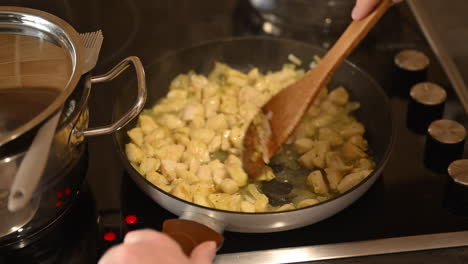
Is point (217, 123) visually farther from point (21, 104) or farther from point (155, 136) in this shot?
point (21, 104)

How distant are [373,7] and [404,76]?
25 centimetres

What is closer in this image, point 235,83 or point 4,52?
point 4,52

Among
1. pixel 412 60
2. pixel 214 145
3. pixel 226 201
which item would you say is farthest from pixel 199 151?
pixel 412 60

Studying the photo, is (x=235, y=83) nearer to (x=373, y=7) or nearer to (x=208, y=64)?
(x=208, y=64)

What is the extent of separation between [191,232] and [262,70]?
506 millimetres

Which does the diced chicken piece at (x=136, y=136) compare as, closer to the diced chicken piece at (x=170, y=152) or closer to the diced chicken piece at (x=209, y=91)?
the diced chicken piece at (x=170, y=152)

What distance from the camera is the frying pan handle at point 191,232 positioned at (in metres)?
0.77

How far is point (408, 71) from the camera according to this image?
1.16 m

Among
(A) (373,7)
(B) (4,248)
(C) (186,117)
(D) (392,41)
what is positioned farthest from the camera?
(D) (392,41)

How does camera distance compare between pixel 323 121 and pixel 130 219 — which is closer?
pixel 130 219

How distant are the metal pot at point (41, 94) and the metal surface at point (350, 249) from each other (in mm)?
253

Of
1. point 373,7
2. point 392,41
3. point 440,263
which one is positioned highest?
point 373,7

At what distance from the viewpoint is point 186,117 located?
108cm

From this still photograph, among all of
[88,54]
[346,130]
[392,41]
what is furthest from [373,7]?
[88,54]
